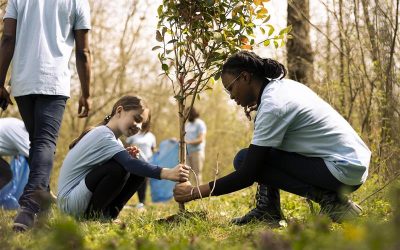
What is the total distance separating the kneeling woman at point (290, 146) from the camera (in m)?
3.69

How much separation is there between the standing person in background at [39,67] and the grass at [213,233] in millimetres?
447

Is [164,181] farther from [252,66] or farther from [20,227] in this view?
[20,227]

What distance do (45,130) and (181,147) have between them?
0.87 metres

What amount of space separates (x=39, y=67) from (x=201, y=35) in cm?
104

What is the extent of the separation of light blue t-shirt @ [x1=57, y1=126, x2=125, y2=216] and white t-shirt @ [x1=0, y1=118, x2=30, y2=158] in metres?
1.83

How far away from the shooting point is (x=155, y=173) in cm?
396

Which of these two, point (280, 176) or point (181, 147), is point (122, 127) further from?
point (280, 176)

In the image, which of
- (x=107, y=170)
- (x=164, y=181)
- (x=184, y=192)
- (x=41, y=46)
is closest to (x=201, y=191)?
(x=184, y=192)

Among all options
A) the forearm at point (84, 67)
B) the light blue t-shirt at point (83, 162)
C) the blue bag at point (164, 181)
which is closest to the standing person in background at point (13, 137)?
the light blue t-shirt at point (83, 162)

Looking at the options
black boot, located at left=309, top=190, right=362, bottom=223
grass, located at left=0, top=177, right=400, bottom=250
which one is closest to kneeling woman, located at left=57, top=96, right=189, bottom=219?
grass, located at left=0, top=177, right=400, bottom=250

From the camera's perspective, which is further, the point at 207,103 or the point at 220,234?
the point at 207,103

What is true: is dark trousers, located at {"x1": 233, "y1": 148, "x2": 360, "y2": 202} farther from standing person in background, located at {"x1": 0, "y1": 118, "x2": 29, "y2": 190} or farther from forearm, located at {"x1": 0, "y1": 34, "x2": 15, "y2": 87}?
standing person in background, located at {"x1": 0, "y1": 118, "x2": 29, "y2": 190}

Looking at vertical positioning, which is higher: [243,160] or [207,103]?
[243,160]

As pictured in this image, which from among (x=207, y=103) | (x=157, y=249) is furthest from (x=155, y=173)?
(x=207, y=103)
